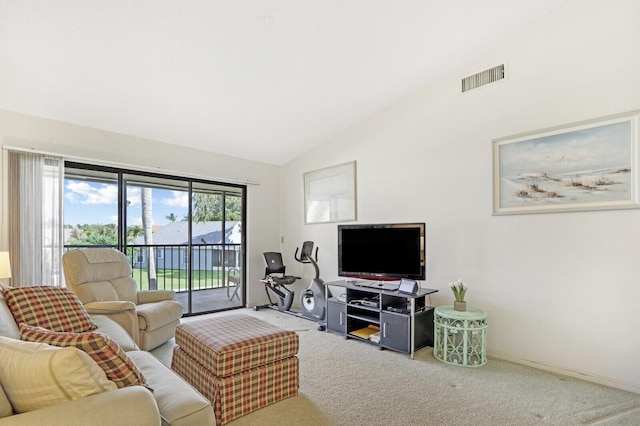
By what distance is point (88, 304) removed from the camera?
9.24 feet

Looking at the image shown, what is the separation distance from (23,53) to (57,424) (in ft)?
9.47

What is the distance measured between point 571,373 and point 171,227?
16.3ft

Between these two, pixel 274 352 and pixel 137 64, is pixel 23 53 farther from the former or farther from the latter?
pixel 274 352

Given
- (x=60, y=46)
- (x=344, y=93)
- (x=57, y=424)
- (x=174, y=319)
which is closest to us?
(x=57, y=424)

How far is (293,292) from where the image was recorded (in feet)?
15.6

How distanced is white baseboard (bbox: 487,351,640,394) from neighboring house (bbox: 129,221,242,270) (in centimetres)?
381

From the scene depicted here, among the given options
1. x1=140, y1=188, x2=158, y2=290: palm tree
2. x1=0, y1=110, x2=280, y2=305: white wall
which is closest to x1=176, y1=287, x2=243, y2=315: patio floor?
x1=0, y1=110, x2=280, y2=305: white wall

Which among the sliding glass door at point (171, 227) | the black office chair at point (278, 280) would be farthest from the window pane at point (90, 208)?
the black office chair at point (278, 280)

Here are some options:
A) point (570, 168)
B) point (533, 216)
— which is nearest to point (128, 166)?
point (533, 216)

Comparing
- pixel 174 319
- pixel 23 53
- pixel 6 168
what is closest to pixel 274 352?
pixel 174 319

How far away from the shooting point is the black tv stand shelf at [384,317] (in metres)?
3.14

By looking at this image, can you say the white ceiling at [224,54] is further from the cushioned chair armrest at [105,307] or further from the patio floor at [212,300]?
the patio floor at [212,300]

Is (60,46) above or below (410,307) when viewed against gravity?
above

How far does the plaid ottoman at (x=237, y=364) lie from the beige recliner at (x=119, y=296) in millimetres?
702
